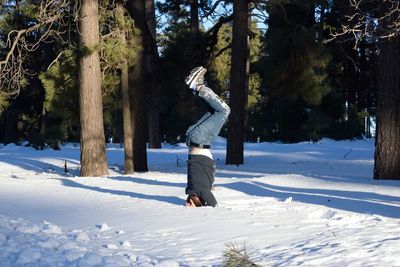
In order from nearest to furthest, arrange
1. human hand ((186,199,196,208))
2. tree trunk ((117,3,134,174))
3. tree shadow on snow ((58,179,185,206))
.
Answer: human hand ((186,199,196,208)) < tree shadow on snow ((58,179,185,206)) < tree trunk ((117,3,134,174))

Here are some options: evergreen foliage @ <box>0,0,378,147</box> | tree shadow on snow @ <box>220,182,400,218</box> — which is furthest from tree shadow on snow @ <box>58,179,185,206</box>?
A: evergreen foliage @ <box>0,0,378,147</box>

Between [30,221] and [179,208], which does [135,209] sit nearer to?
[179,208]

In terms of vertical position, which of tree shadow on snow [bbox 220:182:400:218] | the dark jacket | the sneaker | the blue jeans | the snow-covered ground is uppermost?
the sneaker

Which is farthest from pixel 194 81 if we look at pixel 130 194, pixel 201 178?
pixel 130 194

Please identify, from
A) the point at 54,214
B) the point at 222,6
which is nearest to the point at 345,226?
the point at 54,214

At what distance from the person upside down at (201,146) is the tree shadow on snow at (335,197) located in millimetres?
1341

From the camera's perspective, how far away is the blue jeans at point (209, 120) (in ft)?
23.7

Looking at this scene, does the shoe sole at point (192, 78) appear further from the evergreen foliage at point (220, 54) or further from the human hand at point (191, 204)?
the evergreen foliage at point (220, 54)

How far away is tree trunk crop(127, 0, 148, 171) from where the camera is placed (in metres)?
15.4

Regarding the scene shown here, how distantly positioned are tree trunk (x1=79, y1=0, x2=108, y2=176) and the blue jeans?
6.27 m

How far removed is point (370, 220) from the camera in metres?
6.23

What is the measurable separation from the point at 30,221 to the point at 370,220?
13.8 ft

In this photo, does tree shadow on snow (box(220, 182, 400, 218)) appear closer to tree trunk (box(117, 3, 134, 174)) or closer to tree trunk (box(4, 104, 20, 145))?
tree trunk (box(117, 3, 134, 174))

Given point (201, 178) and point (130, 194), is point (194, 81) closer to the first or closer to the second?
point (201, 178)
